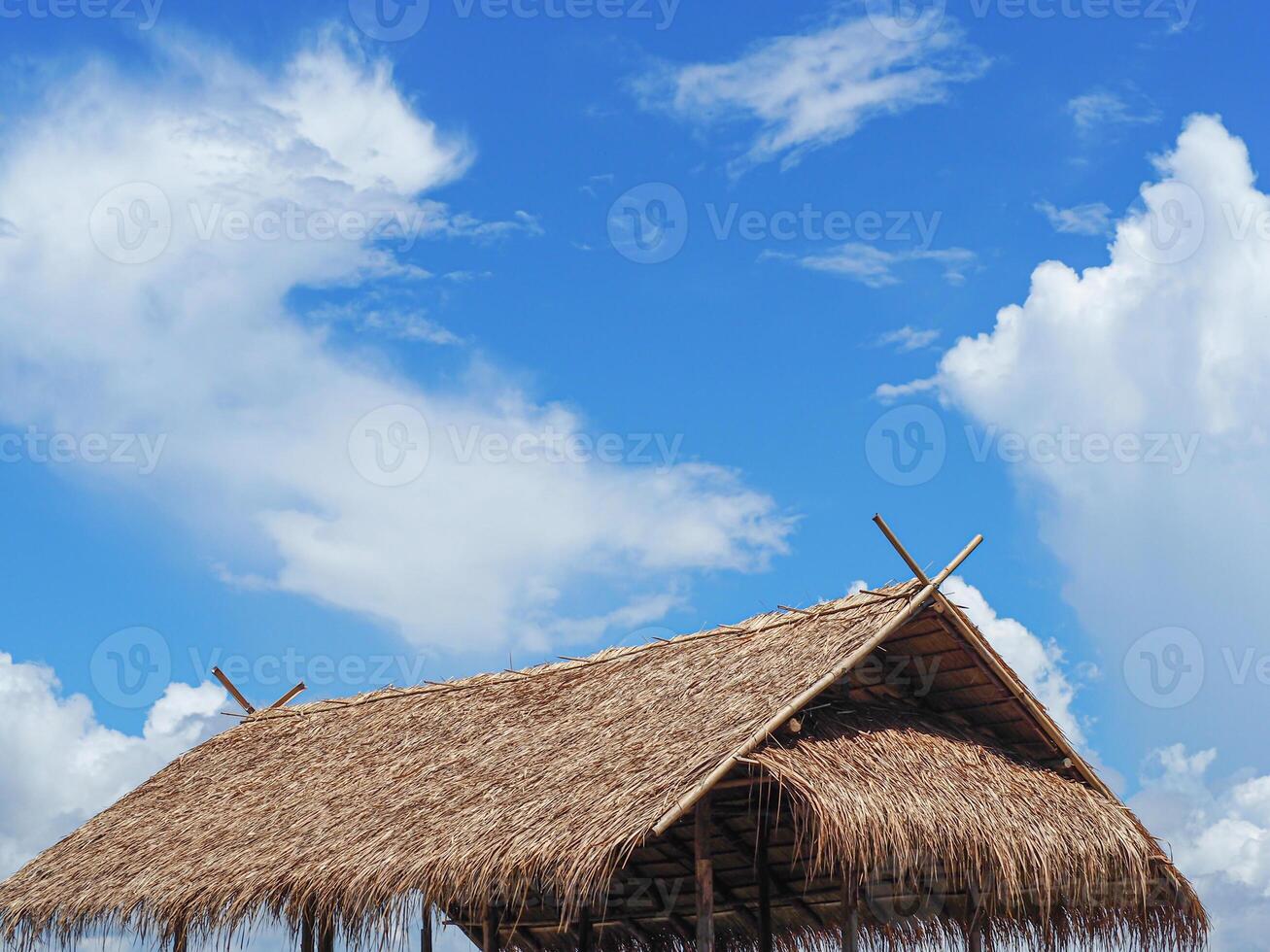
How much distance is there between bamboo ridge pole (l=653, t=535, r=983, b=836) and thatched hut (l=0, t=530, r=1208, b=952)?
0.02m

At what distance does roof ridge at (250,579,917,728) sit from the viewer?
1108cm

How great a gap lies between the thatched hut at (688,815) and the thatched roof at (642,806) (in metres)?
0.03

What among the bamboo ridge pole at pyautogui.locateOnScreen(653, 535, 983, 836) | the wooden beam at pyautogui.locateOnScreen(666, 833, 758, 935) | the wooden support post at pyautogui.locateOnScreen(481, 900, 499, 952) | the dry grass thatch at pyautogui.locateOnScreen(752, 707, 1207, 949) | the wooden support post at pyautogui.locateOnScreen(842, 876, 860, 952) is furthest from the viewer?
the wooden beam at pyautogui.locateOnScreen(666, 833, 758, 935)

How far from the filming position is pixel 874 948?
12.6 m

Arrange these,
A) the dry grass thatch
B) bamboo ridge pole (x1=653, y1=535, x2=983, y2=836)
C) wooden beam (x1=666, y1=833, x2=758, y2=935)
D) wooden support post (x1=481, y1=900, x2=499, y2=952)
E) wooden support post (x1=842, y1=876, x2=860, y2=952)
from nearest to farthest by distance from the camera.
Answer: bamboo ridge pole (x1=653, y1=535, x2=983, y2=836) → the dry grass thatch → wooden support post (x1=842, y1=876, x2=860, y2=952) → wooden support post (x1=481, y1=900, x2=499, y2=952) → wooden beam (x1=666, y1=833, x2=758, y2=935)

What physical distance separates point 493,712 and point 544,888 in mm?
3690

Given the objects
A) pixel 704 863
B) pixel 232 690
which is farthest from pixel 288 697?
pixel 704 863

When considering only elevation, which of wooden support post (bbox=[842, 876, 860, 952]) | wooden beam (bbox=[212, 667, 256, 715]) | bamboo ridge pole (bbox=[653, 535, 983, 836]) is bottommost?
wooden support post (bbox=[842, 876, 860, 952])

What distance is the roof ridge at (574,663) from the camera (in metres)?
11.1

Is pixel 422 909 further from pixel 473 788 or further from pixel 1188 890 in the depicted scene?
pixel 1188 890

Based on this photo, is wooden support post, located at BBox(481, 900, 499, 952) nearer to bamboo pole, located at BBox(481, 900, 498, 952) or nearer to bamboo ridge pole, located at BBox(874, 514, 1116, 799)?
bamboo pole, located at BBox(481, 900, 498, 952)

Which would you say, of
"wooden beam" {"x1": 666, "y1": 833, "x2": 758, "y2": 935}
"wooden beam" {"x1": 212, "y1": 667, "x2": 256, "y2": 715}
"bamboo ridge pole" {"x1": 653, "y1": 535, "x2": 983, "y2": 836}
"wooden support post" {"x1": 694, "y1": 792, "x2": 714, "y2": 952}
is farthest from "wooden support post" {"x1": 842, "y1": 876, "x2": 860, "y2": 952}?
"wooden beam" {"x1": 212, "y1": 667, "x2": 256, "y2": 715}

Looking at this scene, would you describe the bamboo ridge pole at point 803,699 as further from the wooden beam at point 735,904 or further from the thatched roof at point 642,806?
the wooden beam at point 735,904

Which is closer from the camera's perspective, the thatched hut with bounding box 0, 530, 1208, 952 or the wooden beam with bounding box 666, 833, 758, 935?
the thatched hut with bounding box 0, 530, 1208, 952
